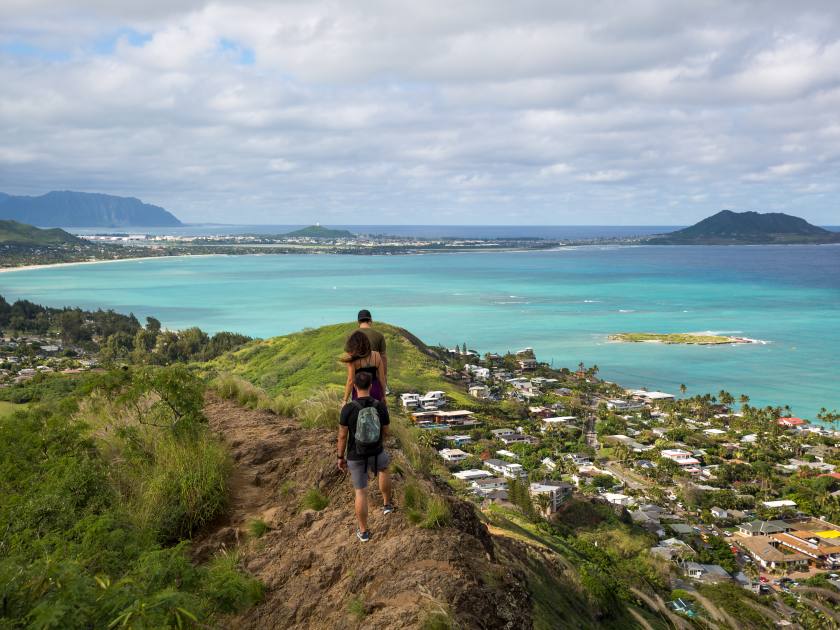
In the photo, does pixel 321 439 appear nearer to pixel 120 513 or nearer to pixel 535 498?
pixel 120 513

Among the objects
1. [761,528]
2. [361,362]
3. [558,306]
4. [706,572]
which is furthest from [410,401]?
[558,306]

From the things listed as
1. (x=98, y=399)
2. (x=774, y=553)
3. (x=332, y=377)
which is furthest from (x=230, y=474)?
(x=332, y=377)

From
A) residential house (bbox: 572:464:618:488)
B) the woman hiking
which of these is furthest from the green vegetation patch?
residential house (bbox: 572:464:618:488)

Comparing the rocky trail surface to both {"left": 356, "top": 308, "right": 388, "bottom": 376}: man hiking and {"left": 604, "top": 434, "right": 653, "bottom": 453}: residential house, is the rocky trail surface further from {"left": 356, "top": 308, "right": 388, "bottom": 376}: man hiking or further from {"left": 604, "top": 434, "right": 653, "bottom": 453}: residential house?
{"left": 604, "top": 434, "right": 653, "bottom": 453}: residential house

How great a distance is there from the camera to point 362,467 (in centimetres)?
609

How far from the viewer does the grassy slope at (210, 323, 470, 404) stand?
46844 mm

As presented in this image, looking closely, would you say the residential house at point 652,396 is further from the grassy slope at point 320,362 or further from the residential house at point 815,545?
the residential house at point 815,545

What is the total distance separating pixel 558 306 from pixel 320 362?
66.4 metres

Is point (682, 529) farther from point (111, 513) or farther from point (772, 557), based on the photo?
point (111, 513)

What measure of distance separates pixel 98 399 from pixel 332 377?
34367 millimetres

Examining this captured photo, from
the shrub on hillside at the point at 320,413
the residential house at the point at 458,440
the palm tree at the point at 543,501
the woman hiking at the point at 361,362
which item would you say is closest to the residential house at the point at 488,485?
the palm tree at the point at 543,501

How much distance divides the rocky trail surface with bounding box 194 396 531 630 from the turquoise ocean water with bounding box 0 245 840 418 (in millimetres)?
54300

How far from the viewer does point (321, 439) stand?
30.7 feet

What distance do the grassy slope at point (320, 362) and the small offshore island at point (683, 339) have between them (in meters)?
30.4
